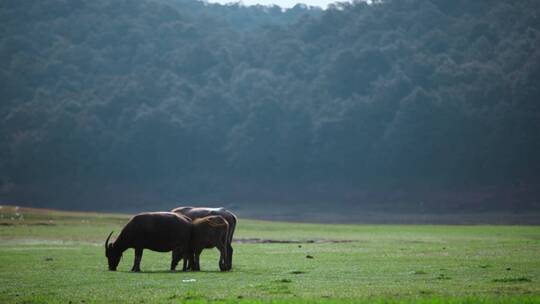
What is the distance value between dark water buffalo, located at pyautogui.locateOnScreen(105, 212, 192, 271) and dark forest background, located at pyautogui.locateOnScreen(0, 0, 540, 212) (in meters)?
73.6

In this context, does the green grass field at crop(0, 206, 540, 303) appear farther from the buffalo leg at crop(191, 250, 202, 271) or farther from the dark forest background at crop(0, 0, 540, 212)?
the dark forest background at crop(0, 0, 540, 212)

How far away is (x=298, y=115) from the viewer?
4469 inches

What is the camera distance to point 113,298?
1831 centimetres

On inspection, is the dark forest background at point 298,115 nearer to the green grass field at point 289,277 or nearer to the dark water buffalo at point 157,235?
the green grass field at point 289,277

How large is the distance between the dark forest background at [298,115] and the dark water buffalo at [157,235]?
2897 inches

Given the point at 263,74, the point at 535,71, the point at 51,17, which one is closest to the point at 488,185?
the point at 535,71

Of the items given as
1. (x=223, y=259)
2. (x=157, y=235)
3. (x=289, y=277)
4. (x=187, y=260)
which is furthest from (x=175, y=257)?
(x=289, y=277)

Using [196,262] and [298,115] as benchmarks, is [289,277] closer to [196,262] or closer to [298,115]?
[196,262]

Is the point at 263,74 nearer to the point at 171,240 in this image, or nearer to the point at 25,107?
the point at 25,107

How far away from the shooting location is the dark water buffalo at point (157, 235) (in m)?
25.5

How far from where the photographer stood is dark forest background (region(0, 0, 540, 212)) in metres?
104

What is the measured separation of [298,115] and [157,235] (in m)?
88.6

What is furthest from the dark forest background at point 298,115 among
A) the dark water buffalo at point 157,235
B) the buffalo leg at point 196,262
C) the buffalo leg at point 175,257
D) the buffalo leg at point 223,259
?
the dark water buffalo at point 157,235

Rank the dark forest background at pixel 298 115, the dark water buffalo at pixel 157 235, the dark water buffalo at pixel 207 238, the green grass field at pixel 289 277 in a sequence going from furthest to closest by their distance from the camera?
the dark forest background at pixel 298 115 < the dark water buffalo at pixel 207 238 < the dark water buffalo at pixel 157 235 < the green grass field at pixel 289 277
